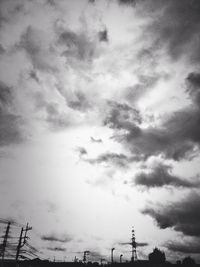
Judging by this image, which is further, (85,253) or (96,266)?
(96,266)

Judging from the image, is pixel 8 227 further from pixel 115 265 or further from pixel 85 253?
pixel 115 265

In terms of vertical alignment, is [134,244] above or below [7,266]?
above

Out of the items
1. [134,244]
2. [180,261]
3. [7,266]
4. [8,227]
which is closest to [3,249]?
[8,227]

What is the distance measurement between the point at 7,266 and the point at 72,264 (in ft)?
86.8

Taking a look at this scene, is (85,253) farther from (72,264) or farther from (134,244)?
(134,244)

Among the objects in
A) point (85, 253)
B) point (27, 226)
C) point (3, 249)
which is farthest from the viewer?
point (85, 253)

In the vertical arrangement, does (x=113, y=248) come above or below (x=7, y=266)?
above

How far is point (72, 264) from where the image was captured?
9350 centimetres

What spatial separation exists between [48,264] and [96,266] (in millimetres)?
21053

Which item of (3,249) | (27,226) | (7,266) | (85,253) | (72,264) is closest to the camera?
(3,249)

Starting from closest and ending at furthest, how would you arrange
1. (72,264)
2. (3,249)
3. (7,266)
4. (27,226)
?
(3,249), (27,226), (7,266), (72,264)

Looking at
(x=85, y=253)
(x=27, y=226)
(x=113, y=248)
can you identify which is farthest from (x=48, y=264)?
(x=27, y=226)

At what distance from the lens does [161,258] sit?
310 feet

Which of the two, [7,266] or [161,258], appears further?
[161,258]
